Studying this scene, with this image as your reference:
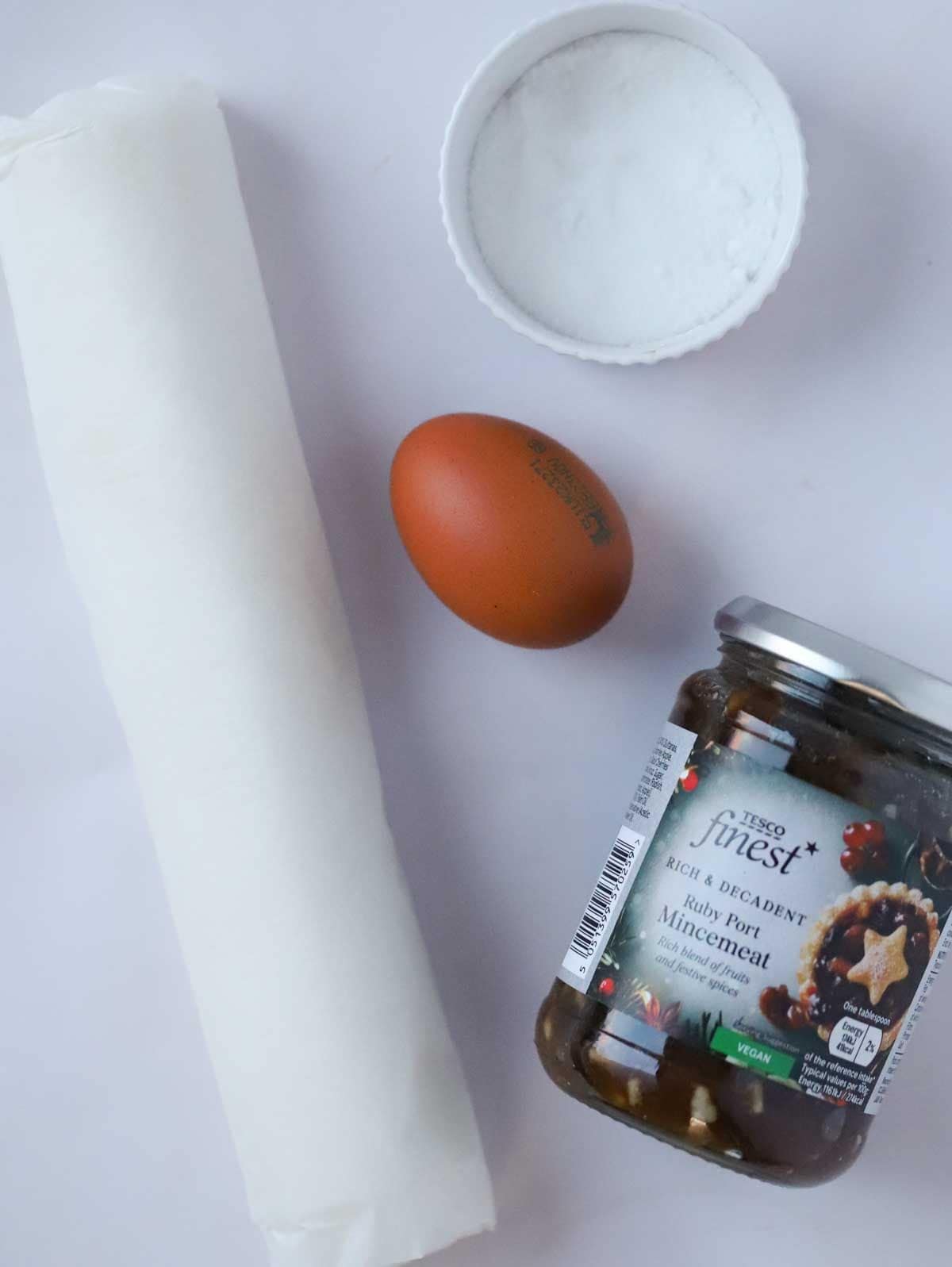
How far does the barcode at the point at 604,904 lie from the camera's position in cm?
77

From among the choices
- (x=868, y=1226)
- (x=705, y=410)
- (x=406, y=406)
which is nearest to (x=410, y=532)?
(x=406, y=406)

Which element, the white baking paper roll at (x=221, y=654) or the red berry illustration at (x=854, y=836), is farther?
the white baking paper roll at (x=221, y=654)

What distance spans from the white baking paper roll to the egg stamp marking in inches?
7.5

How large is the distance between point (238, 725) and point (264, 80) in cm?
51

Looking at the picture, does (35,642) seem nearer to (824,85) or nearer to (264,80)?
(264,80)

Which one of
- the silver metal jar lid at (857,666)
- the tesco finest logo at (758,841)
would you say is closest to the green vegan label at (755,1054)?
the tesco finest logo at (758,841)

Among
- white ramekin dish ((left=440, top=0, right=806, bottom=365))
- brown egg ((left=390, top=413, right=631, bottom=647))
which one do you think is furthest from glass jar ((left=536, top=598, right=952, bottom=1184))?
white ramekin dish ((left=440, top=0, right=806, bottom=365))

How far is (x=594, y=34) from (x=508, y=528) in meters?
0.40

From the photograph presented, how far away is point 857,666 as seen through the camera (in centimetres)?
72

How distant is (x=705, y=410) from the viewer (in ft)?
3.12

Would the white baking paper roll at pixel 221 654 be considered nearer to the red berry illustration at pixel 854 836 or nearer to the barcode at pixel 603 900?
the barcode at pixel 603 900

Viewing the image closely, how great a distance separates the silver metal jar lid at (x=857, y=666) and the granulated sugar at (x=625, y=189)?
10.6 inches

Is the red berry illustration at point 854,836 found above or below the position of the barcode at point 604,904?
above

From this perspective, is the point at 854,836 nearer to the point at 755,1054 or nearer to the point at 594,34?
the point at 755,1054
